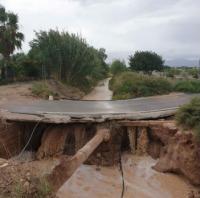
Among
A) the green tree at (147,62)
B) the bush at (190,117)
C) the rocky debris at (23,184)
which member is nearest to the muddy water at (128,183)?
the bush at (190,117)

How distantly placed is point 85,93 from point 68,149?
1826cm

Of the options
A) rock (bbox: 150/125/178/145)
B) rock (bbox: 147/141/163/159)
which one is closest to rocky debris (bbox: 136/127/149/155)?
rock (bbox: 147/141/163/159)

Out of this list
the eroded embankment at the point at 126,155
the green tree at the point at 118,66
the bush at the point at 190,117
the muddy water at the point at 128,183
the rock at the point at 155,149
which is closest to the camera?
the muddy water at the point at 128,183

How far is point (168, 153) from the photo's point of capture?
11.5 metres

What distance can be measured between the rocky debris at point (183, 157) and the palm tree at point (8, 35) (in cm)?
2168

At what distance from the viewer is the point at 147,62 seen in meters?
46.7

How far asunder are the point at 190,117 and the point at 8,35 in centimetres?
2303

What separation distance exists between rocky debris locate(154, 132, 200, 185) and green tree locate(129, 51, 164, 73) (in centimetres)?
3606

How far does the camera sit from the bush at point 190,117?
35.5 feet

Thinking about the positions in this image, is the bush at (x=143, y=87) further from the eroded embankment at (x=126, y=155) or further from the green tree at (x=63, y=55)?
the eroded embankment at (x=126, y=155)

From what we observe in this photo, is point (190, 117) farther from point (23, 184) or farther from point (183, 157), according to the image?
point (23, 184)

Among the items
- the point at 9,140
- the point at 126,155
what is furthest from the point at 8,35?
the point at 126,155

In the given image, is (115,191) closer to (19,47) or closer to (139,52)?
(19,47)

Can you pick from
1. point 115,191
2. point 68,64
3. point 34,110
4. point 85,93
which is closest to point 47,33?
point 68,64
